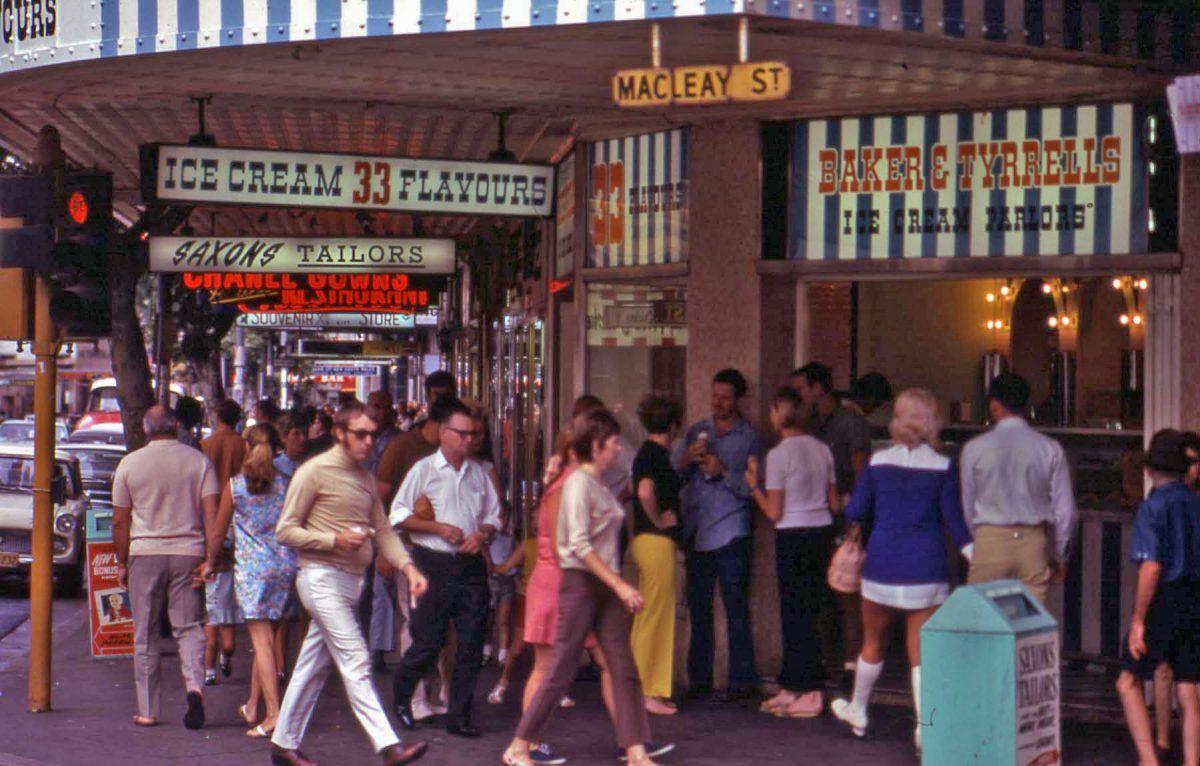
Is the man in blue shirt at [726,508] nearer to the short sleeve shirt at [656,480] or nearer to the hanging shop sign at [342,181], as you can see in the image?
the short sleeve shirt at [656,480]

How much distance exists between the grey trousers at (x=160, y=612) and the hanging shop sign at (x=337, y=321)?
1653 cm

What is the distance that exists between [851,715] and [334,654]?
9.74 ft

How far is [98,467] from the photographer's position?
21.5 meters

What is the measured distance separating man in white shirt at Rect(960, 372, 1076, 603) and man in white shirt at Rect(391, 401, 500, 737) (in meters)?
2.69

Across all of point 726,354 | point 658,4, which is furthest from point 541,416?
point 658,4

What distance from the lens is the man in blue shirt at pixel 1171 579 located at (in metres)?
8.03

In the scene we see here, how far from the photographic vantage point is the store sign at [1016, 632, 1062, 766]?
611cm

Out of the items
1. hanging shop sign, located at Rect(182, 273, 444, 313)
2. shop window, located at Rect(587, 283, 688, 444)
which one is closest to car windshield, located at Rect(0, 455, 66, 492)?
hanging shop sign, located at Rect(182, 273, 444, 313)

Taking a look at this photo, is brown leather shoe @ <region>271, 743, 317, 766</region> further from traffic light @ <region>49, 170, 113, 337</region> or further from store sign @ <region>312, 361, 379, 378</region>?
store sign @ <region>312, 361, 379, 378</region>

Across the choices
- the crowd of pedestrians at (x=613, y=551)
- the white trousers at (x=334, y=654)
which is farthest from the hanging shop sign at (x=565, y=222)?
the white trousers at (x=334, y=654)

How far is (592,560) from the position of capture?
26.7 feet

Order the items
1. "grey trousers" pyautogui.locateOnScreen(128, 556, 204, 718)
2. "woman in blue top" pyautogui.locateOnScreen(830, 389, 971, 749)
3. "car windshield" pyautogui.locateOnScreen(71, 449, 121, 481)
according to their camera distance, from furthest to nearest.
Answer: "car windshield" pyautogui.locateOnScreen(71, 449, 121, 481), "grey trousers" pyautogui.locateOnScreen(128, 556, 204, 718), "woman in blue top" pyautogui.locateOnScreen(830, 389, 971, 749)

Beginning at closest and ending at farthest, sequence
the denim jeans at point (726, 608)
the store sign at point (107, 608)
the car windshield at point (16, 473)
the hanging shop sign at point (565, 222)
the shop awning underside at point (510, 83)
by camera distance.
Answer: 1. the shop awning underside at point (510, 83)
2. the denim jeans at point (726, 608)
3. the store sign at point (107, 608)
4. the hanging shop sign at point (565, 222)
5. the car windshield at point (16, 473)

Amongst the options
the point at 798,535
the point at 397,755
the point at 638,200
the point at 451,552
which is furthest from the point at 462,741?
the point at 638,200
